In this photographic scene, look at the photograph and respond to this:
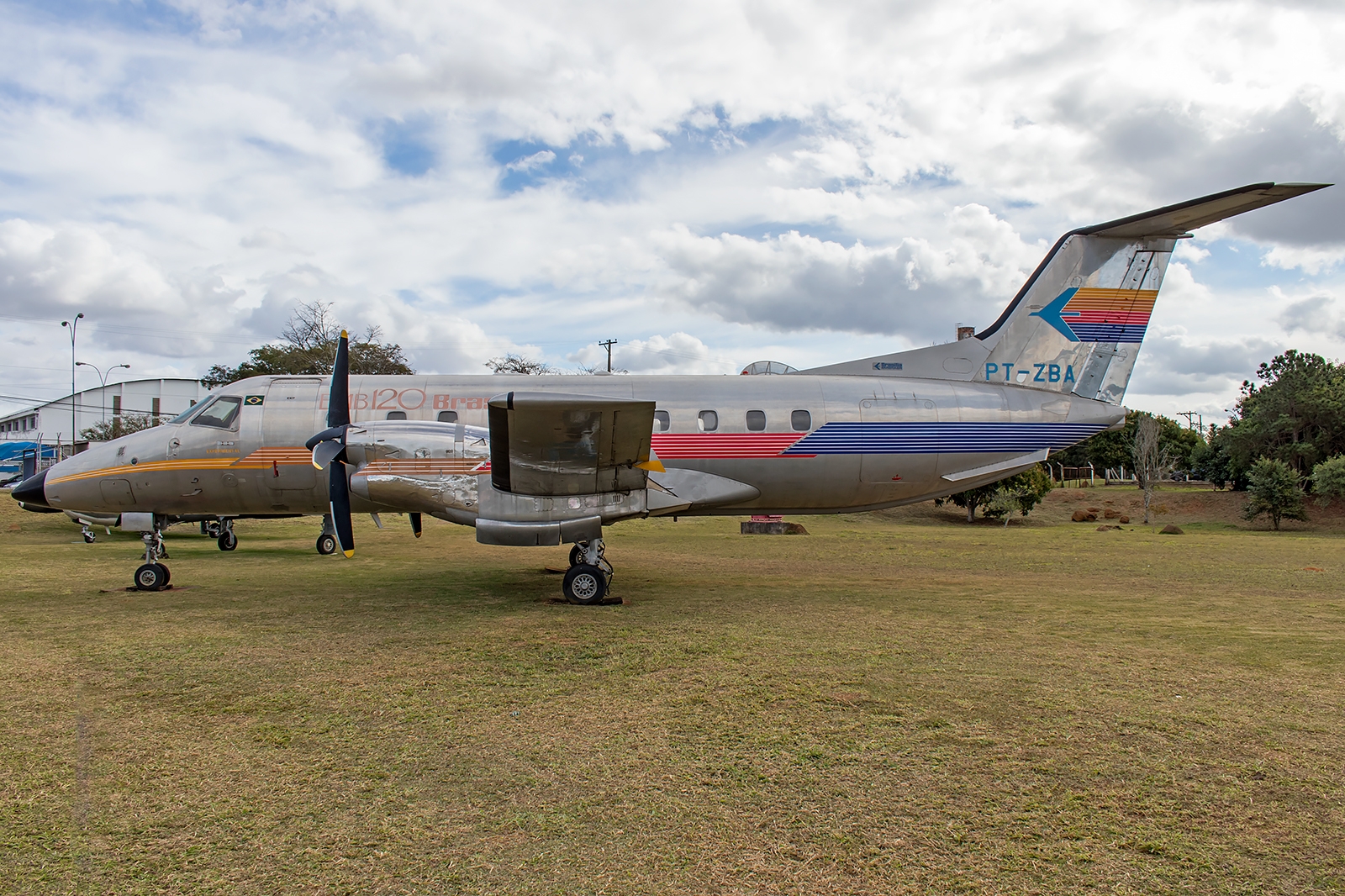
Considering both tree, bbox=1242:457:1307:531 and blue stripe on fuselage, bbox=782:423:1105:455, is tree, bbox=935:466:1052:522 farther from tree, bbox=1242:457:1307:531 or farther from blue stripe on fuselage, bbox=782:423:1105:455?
blue stripe on fuselage, bbox=782:423:1105:455

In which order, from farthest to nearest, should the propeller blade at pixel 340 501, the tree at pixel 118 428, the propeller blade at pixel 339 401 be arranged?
1. the tree at pixel 118 428
2. the propeller blade at pixel 339 401
3. the propeller blade at pixel 340 501

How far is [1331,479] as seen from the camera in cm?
3744

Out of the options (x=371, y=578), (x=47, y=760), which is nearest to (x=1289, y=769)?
(x=47, y=760)

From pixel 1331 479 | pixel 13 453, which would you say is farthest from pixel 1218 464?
pixel 13 453

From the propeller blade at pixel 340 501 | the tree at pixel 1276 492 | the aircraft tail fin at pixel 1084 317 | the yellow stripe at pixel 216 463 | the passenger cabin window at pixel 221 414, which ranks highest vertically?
the aircraft tail fin at pixel 1084 317

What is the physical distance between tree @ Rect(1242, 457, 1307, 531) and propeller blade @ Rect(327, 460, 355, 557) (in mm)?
43561

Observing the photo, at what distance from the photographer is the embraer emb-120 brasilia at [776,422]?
435 inches

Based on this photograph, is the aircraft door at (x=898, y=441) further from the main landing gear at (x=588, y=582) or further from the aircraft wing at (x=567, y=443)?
the main landing gear at (x=588, y=582)

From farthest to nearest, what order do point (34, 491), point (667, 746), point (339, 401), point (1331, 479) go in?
point (1331, 479) → point (34, 491) → point (339, 401) → point (667, 746)

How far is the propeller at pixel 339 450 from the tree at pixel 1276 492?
143 feet

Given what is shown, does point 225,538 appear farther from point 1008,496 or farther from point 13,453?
point 13,453

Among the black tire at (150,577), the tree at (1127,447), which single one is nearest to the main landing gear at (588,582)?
the black tire at (150,577)

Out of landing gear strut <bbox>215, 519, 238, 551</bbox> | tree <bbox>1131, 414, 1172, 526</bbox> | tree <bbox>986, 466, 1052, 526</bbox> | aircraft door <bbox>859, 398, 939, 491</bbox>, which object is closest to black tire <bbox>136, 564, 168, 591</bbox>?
landing gear strut <bbox>215, 519, 238, 551</bbox>

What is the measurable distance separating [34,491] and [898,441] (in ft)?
43.8
